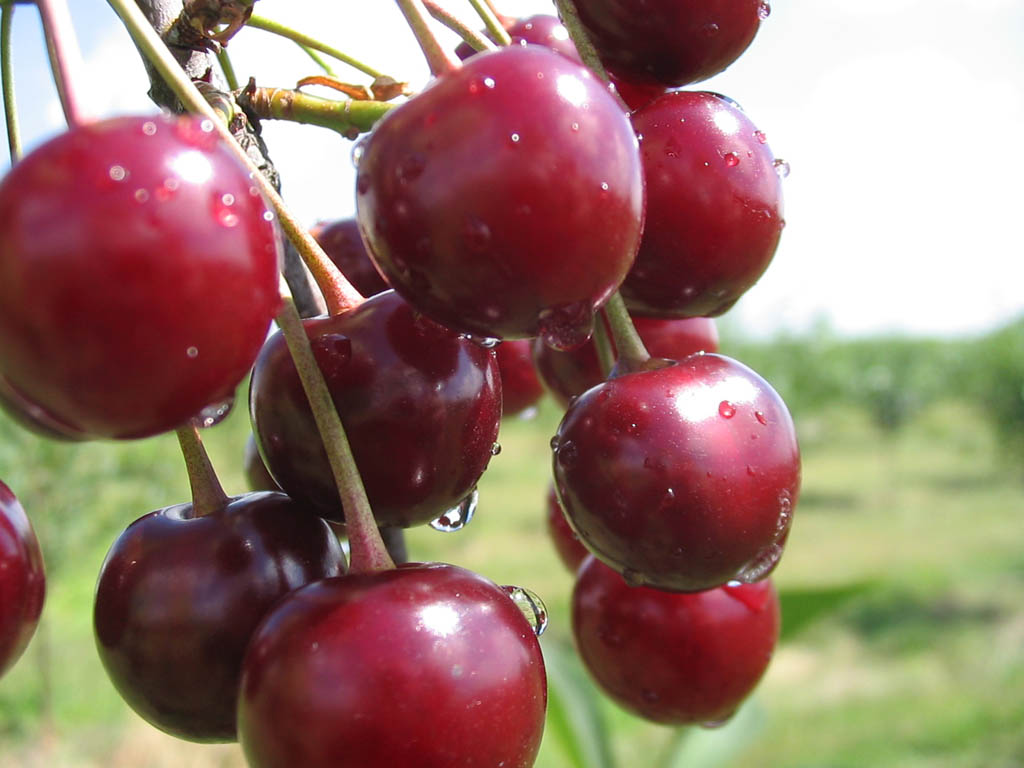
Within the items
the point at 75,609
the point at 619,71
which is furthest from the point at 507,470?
the point at 619,71

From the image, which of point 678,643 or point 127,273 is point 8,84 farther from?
point 678,643

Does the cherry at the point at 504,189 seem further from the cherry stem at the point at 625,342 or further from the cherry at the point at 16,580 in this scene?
the cherry at the point at 16,580

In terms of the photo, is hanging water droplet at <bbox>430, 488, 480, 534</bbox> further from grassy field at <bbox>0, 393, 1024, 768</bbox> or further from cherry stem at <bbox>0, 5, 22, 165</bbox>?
grassy field at <bbox>0, 393, 1024, 768</bbox>

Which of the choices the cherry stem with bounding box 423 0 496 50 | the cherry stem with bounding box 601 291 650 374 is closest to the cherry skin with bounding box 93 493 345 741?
the cherry stem with bounding box 601 291 650 374

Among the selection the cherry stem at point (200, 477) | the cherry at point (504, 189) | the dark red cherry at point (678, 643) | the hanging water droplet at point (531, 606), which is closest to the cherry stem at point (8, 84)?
the cherry stem at point (200, 477)

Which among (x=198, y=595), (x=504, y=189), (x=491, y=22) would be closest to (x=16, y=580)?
(x=198, y=595)
